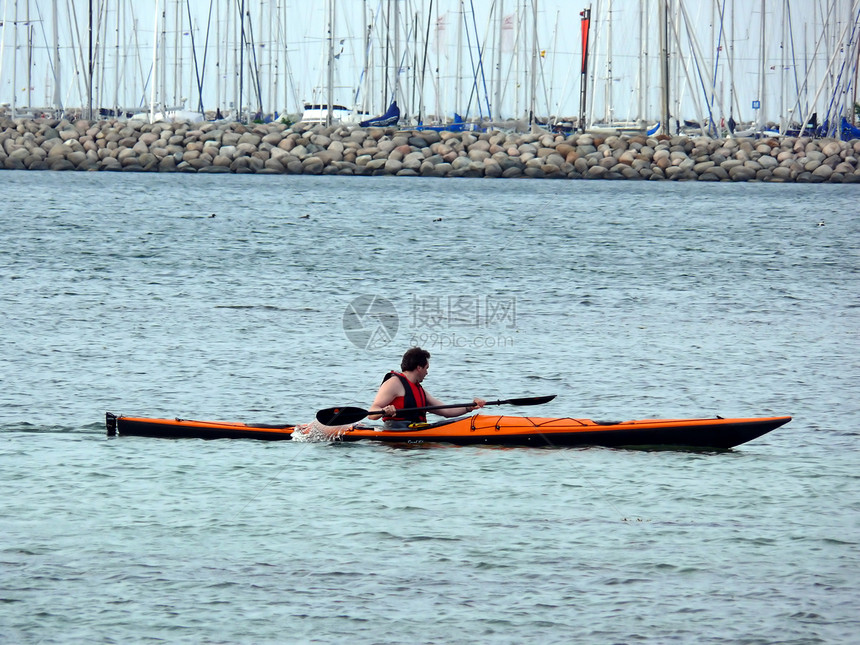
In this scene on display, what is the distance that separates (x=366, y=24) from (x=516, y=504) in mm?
54914

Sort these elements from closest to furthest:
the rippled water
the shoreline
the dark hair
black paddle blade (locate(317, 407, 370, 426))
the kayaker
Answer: the rippled water < the dark hair < the kayaker < black paddle blade (locate(317, 407, 370, 426)) < the shoreline

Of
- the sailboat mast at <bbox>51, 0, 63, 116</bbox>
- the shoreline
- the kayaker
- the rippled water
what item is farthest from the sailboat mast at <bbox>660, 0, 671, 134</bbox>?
the kayaker

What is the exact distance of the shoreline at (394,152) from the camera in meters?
60.2

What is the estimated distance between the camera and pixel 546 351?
712 inches

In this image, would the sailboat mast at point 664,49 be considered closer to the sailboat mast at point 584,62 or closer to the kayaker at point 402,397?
the sailboat mast at point 584,62

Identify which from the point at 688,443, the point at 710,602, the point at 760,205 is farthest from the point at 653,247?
the point at 710,602

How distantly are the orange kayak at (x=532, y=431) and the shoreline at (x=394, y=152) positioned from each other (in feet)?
163

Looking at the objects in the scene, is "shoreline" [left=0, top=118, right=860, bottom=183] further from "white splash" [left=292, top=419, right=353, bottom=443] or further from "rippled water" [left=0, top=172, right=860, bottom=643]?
"white splash" [left=292, top=419, right=353, bottom=443]

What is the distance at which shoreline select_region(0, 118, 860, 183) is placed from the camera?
60188 mm

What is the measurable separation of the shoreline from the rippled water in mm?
29070

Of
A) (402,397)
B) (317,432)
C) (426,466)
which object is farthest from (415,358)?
(317,432)

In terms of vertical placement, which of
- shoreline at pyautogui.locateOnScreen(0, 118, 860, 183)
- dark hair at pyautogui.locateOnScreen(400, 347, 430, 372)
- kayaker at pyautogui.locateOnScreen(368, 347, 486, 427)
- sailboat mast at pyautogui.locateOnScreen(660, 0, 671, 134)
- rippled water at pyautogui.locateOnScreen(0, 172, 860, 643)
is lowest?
rippled water at pyautogui.locateOnScreen(0, 172, 860, 643)

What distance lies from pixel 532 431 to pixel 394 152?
50.7 metres

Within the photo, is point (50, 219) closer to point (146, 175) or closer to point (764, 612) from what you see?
point (146, 175)
